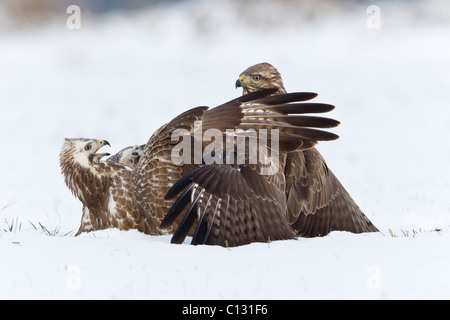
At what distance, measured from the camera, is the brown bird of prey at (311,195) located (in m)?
6.48

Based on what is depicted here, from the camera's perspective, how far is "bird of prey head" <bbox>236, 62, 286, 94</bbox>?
7.14 meters

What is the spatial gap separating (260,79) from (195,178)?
2082 mm

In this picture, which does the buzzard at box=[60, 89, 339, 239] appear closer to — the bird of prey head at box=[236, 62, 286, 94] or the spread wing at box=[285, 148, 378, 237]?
the spread wing at box=[285, 148, 378, 237]

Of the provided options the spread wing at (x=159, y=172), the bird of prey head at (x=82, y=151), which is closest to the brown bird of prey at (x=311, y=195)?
the spread wing at (x=159, y=172)

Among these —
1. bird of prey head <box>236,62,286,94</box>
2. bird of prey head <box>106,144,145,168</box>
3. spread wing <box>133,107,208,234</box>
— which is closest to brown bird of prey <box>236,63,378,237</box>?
bird of prey head <box>236,62,286,94</box>

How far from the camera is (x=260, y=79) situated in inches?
282

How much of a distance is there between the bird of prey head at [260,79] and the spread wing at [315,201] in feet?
2.72

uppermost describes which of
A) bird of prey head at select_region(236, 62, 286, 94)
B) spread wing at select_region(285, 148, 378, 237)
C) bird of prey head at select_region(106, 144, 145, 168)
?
bird of prey head at select_region(236, 62, 286, 94)

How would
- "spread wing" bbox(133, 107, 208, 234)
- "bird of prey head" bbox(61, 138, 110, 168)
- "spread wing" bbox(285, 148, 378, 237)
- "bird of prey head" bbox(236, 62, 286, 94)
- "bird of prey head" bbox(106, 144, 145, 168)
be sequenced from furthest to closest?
1. "bird of prey head" bbox(106, 144, 145, 168)
2. "bird of prey head" bbox(236, 62, 286, 94)
3. "bird of prey head" bbox(61, 138, 110, 168)
4. "spread wing" bbox(285, 148, 378, 237)
5. "spread wing" bbox(133, 107, 208, 234)

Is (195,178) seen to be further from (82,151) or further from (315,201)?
(82,151)

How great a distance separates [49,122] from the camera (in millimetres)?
17750

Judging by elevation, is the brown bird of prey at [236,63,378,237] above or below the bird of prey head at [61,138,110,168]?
below

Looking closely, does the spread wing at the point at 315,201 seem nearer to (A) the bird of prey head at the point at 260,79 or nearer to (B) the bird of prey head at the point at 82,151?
(A) the bird of prey head at the point at 260,79

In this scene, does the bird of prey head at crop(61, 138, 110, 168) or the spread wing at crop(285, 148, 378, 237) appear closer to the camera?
the spread wing at crop(285, 148, 378, 237)
